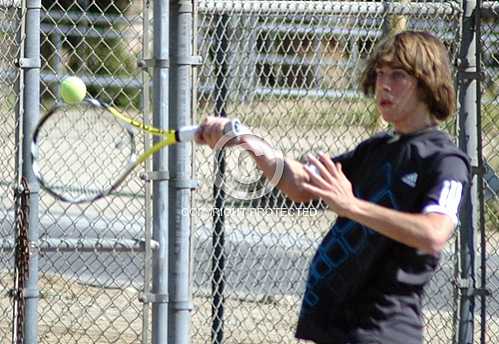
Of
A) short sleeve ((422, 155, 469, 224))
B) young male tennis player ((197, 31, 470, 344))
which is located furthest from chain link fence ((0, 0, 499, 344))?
short sleeve ((422, 155, 469, 224))

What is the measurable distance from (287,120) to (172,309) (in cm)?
203

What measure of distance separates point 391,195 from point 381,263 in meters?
0.22

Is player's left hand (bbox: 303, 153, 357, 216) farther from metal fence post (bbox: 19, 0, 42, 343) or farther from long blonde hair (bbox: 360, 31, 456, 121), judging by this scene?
metal fence post (bbox: 19, 0, 42, 343)

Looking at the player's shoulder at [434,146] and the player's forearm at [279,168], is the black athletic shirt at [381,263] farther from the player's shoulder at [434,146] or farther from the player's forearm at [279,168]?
the player's forearm at [279,168]

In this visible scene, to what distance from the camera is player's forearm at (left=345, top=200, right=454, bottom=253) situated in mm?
3305

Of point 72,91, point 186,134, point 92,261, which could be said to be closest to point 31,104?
point 72,91

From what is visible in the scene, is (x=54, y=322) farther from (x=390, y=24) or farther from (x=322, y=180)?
(x=322, y=180)

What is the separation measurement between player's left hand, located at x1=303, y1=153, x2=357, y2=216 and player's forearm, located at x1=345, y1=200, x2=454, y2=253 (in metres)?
0.03

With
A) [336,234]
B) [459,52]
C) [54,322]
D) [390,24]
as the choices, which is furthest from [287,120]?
[336,234]

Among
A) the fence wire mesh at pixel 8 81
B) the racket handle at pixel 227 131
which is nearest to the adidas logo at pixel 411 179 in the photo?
the racket handle at pixel 227 131

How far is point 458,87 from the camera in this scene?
235 inches

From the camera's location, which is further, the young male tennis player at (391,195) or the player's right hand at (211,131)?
the player's right hand at (211,131)

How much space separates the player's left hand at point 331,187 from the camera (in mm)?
3301

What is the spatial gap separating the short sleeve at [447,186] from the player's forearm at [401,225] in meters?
0.06
